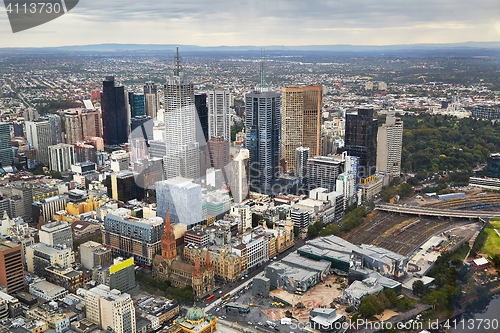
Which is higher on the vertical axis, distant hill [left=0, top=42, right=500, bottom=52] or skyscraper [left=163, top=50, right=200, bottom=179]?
distant hill [left=0, top=42, right=500, bottom=52]

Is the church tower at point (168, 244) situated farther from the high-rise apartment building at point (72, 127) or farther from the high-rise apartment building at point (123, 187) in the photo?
the high-rise apartment building at point (72, 127)

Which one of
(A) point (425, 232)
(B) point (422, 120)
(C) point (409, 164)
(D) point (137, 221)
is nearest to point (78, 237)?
(D) point (137, 221)

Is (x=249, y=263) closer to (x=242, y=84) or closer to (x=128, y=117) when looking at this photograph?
(x=128, y=117)

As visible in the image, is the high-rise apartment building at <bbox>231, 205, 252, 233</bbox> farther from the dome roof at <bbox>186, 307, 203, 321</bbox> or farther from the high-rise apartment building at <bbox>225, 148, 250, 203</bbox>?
the dome roof at <bbox>186, 307, 203, 321</bbox>

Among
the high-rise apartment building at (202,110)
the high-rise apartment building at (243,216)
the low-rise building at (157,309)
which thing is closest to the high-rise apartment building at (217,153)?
the high-rise apartment building at (202,110)

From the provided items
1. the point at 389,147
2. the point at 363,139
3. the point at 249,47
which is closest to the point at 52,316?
the point at 249,47

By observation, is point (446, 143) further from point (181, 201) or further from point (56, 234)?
point (56, 234)

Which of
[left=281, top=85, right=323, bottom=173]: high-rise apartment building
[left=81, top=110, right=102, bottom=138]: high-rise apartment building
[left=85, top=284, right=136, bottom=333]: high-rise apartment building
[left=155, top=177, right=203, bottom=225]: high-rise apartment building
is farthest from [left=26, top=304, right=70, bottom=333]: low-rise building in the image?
[left=81, top=110, right=102, bottom=138]: high-rise apartment building
